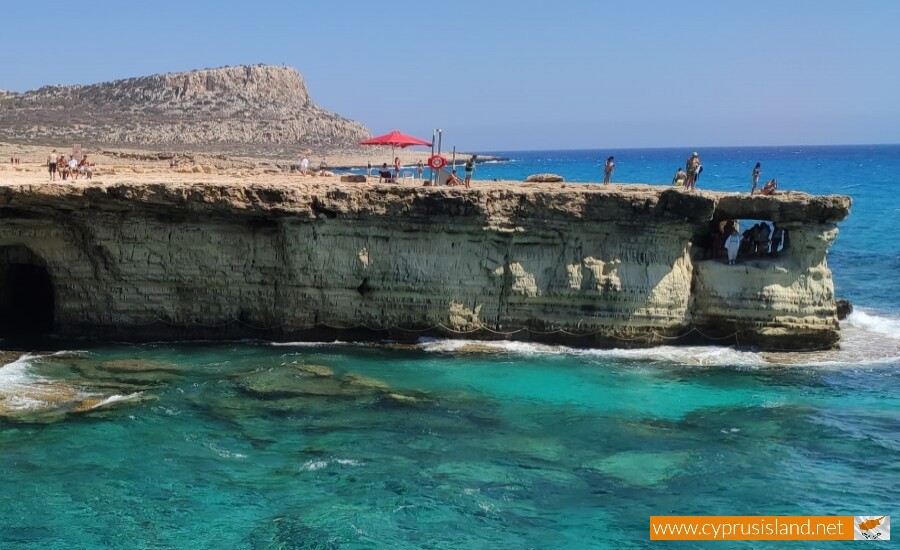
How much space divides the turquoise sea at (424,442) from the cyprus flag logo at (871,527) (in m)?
0.47

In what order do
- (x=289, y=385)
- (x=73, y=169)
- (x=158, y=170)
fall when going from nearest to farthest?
1. (x=289, y=385)
2. (x=73, y=169)
3. (x=158, y=170)

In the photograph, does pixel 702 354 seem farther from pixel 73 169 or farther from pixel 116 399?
pixel 73 169

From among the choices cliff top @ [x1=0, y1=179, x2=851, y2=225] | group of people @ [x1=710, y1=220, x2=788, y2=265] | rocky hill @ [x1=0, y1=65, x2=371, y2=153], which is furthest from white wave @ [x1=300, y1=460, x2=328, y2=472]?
rocky hill @ [x1=0, y1=65, x2=371, y2=153]

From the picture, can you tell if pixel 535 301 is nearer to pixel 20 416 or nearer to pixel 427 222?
pixel 427 222

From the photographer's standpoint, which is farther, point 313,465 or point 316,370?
point 316,370

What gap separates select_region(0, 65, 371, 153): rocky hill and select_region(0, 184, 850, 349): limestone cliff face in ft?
167

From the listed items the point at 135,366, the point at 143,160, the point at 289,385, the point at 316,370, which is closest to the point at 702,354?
the point at 316,370

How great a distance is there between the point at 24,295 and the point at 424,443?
15.6 meters

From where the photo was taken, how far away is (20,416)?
52.0 feet

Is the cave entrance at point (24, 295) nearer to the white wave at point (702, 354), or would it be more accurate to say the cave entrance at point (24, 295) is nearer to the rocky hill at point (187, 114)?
the white wave at point (702, 354)

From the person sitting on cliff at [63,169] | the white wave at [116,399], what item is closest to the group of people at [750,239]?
the white wave at [116,399]

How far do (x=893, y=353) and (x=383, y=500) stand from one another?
15923 mm

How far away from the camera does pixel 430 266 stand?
21.4 metres

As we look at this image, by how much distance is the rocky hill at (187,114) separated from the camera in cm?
7988
